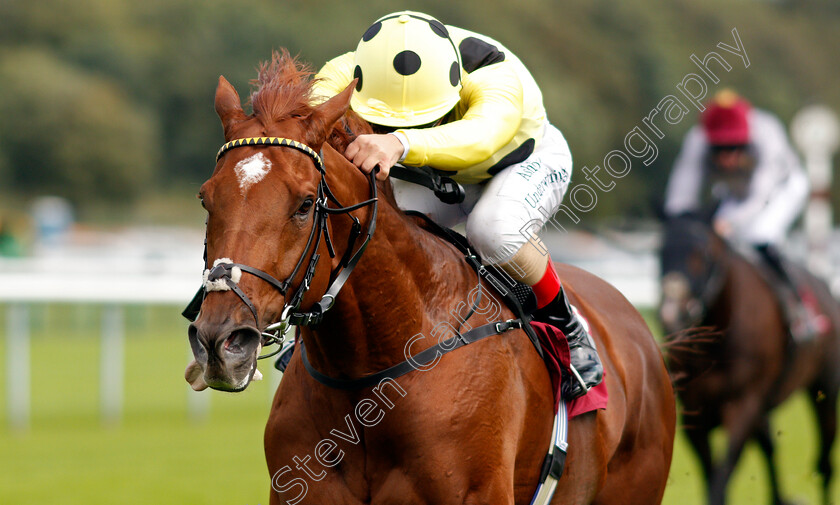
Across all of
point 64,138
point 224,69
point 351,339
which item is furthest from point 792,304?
point 224,69

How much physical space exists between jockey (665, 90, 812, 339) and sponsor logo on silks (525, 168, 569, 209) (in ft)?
12.7

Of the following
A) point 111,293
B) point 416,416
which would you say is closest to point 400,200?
point 416,416

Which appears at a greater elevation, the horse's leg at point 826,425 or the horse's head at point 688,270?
the horse's head at point 688,270

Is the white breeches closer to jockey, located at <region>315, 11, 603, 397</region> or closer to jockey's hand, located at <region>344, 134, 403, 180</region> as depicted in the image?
jockey, located at <region>315, 11, 603, 397</region>

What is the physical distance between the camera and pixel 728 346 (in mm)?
6414

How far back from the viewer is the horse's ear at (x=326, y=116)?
2.64m

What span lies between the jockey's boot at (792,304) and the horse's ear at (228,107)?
4992 millimetres

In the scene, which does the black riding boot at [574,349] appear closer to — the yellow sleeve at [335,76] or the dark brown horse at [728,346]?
the yellow sleeve at [335,76]

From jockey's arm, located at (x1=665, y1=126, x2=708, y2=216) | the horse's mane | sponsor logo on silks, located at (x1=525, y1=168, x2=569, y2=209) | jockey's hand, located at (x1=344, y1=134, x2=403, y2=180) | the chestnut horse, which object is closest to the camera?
the chestnut horse

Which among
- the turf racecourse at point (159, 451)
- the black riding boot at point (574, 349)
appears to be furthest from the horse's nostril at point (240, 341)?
the turf racecourse at point (159, 451)

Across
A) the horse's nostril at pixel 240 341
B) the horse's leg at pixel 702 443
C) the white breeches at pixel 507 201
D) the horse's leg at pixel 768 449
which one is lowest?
the horse's leg at pixel 768 449

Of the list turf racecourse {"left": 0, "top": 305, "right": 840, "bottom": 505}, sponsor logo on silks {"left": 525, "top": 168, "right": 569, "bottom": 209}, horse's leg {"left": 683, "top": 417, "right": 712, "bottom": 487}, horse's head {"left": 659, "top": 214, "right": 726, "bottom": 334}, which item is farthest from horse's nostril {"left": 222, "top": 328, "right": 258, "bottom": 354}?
horse's leg {"left": 683, "top": 417, "right": 712, "bottom": 487}

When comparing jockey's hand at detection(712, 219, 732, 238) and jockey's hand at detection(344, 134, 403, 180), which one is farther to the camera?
jockey's hand at detection(712, 219, 732, 238)

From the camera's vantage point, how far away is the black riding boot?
3436mm
